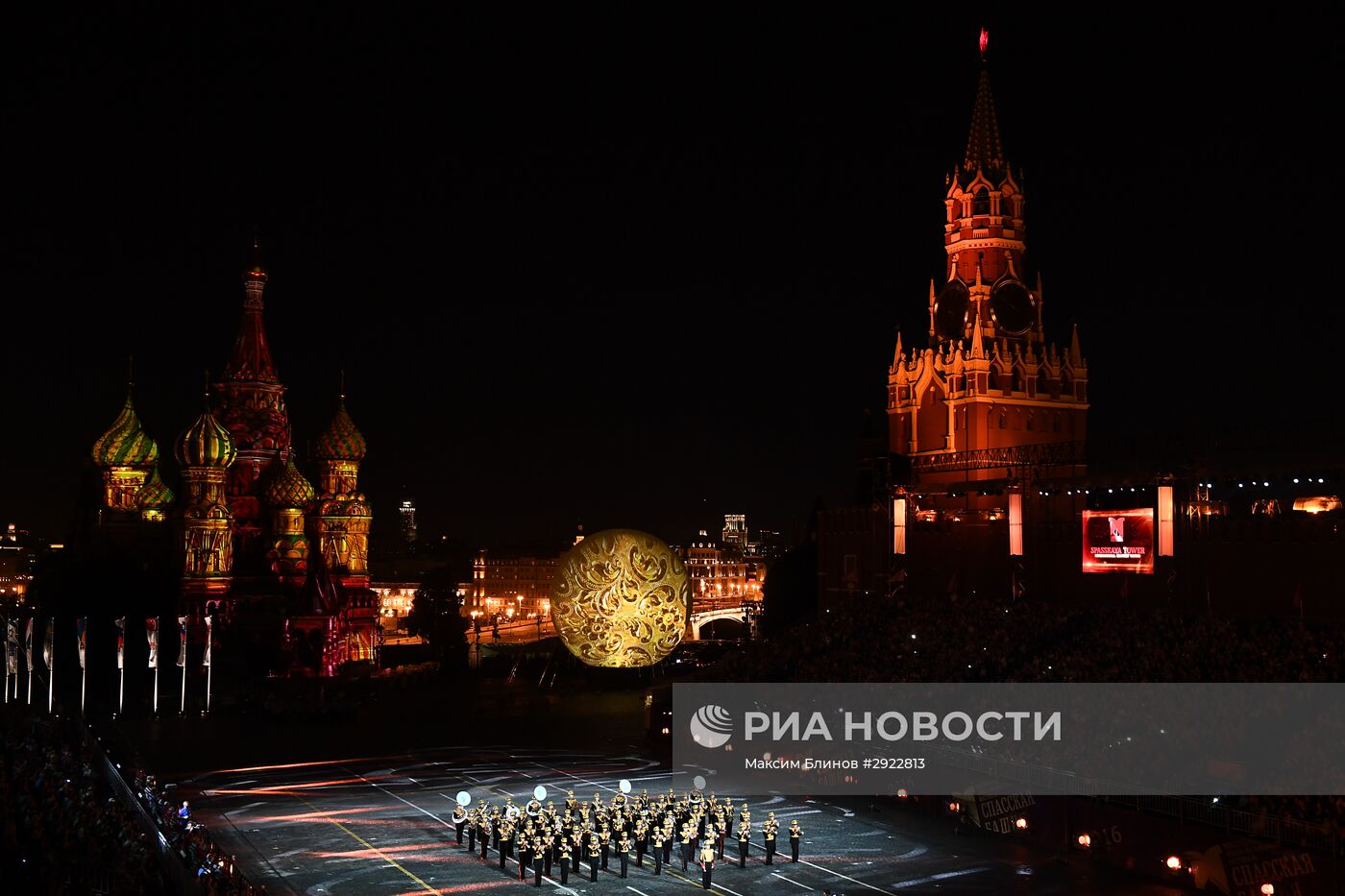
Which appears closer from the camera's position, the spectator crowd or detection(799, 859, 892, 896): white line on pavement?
the spectator crowd

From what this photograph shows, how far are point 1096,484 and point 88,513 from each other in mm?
64232

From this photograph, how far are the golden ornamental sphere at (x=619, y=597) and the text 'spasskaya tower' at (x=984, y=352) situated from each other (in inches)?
652

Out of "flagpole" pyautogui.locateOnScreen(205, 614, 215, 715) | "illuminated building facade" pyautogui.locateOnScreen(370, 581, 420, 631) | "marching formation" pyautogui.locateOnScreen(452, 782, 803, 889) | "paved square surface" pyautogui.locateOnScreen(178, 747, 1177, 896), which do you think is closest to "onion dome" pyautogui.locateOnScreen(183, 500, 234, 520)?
"flagpole" pyautogui.locateOnScreen(205, 614, 215, 715)

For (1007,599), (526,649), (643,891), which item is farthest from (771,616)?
(643,891)

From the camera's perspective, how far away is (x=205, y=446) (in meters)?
77.0

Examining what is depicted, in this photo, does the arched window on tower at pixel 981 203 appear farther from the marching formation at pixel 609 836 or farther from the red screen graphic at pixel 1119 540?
the marching formation at pixel 609 836

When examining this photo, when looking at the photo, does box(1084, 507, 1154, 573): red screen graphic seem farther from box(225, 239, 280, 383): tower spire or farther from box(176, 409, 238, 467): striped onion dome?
box(225, 239, 280, 383): tower spire

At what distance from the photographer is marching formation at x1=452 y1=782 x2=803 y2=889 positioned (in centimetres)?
2656

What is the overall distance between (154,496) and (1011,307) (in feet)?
161

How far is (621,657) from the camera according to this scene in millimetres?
51062

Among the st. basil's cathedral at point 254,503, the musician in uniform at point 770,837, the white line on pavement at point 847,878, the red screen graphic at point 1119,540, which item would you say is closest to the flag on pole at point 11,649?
the st. basil's cathedral at point 254,503

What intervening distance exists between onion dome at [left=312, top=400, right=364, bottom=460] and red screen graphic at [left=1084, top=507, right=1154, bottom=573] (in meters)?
54.9

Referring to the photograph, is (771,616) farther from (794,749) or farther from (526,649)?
(794,749)

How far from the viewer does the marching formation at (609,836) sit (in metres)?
26.6
